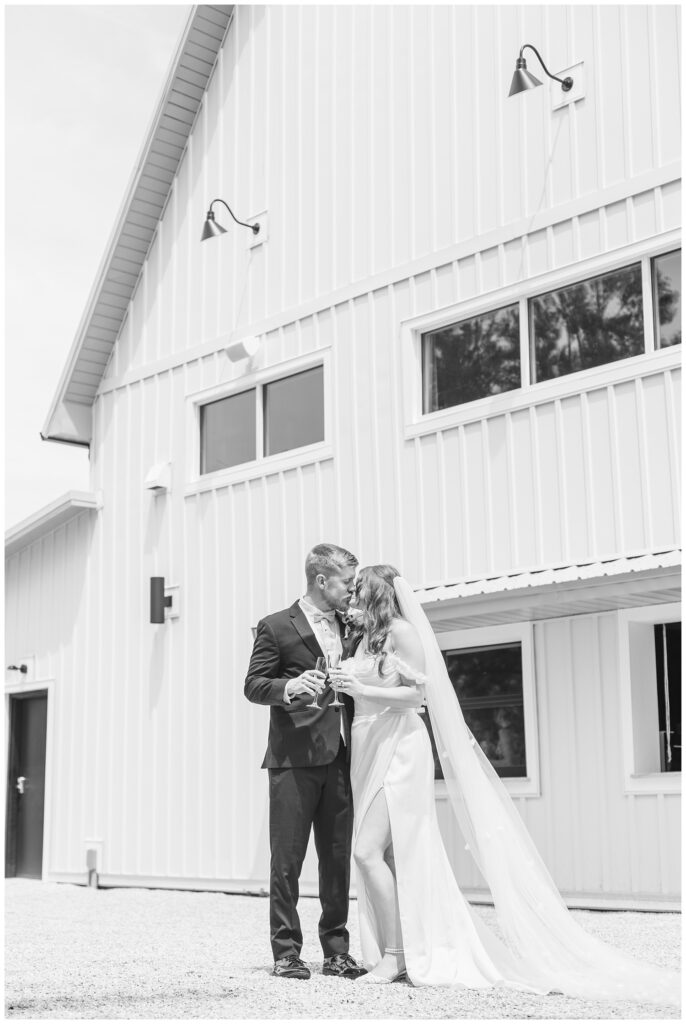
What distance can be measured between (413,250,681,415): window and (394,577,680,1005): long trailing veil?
4.05 metres

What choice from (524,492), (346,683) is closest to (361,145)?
(524,492)

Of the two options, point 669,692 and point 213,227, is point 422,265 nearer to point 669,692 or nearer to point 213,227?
point 213,227

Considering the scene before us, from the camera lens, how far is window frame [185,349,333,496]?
11.6 metres

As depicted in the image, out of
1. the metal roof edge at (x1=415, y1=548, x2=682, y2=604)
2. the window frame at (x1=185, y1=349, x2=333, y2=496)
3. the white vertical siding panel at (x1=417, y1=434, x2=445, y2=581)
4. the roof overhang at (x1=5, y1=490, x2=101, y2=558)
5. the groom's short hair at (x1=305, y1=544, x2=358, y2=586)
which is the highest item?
the window frame at (x1=185, y1=349, x2=333, y2=496)

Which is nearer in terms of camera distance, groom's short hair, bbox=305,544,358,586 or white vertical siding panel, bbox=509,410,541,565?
groom's short hair, bbox=305,544,358,586

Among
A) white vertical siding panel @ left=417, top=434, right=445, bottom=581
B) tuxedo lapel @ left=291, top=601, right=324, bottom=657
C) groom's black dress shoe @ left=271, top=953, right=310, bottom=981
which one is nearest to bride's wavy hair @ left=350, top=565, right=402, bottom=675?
tuxedo lapel @ left=291, top=601, right=324, bottom=657

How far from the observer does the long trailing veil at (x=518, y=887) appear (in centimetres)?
522

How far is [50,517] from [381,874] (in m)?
9.34

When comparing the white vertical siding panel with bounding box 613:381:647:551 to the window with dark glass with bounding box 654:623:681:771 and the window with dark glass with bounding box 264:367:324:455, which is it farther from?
the window with dark glass with bounding box 264:367:324:455

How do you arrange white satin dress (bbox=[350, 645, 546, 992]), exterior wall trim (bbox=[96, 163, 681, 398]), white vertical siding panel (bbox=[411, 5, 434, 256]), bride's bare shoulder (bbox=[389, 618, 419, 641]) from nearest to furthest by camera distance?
1. white satin dress (bbox=[350, 645, 546, 992])
2. bride's bare shoulder (bbox=[389, 618, 419, 641])
3. exterior wall trim (bbox=[96, 163, 681, 398])
4. white vertical siding panel (bbox=[411, 5, 434, 256])

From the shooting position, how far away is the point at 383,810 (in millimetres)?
5754

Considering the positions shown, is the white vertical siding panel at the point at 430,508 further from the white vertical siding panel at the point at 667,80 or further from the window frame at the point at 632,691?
the white vertical siding panel at the point at 667,80

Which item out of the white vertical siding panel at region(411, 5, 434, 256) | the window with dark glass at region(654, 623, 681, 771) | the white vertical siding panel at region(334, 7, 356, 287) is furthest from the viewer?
the white vertical siding panel at region(334, 7, 356, 287)

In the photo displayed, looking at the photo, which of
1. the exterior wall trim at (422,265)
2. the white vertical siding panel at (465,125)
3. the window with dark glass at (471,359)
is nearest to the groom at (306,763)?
the window with dark glass at (471,359)
